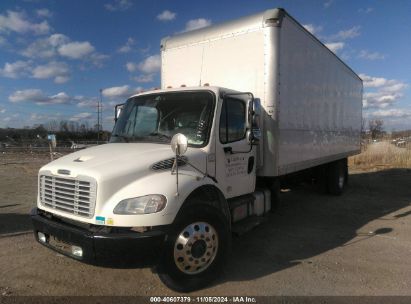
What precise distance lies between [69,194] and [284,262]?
3.18 meters

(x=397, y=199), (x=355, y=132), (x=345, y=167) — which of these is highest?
(x=355, y=132)

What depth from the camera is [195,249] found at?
4371mm

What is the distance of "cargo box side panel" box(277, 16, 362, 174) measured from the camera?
6.62m

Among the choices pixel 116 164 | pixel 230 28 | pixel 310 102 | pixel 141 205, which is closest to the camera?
pixel 141 205

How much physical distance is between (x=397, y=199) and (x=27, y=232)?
9.90 metres

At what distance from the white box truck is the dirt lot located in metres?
0.54

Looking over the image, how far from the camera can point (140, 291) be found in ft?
14.5

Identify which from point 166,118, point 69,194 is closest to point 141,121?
point 166,118

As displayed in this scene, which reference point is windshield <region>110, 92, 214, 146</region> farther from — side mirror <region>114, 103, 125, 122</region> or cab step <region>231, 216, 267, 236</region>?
cab step <region>231, 216, 267, 236</region>

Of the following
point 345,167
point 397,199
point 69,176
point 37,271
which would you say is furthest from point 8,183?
point 397,199

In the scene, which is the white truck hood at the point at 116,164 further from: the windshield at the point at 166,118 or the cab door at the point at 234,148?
the cab door at the point at 234,148

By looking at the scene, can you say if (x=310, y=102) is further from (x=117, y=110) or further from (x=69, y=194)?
(x=69, y=194)

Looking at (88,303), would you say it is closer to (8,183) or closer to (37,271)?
(37,271)

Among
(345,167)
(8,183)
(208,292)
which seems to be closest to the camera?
(208,292)
